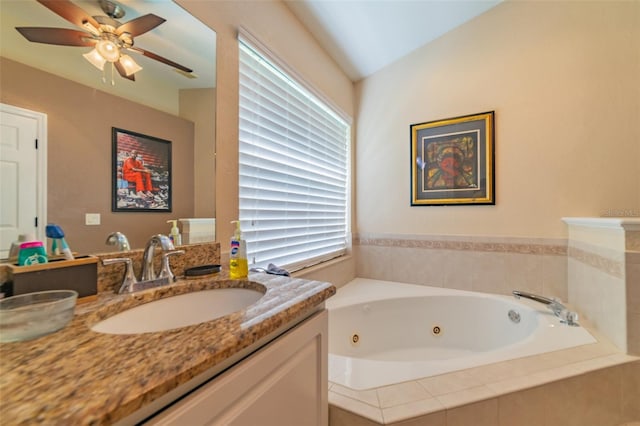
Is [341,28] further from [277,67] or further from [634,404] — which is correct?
[634,404]

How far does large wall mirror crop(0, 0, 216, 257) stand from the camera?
0.69 m

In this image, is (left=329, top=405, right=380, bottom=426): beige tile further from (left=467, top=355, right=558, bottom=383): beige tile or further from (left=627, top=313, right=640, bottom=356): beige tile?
(left=627, top=313, right=640, bottom=356): beige tile

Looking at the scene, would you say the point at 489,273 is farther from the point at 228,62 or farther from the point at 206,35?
the point at 206,35

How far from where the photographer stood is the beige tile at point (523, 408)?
3.24 feet

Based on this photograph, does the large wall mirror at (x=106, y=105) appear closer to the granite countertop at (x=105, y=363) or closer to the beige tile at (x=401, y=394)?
the granite countertop at (x=105, y=363)

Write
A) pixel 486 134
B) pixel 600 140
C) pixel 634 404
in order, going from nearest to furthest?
pixel 634 404
pixel 600 140
pixel 486 134

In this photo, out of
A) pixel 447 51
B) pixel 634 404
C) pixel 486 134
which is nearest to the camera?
pixel 634 404

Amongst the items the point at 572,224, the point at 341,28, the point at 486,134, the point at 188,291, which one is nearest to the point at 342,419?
the point at 188,291

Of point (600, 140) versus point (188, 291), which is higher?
point (600, 140)

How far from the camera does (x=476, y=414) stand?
3.12ft

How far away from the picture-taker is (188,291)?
894 mm

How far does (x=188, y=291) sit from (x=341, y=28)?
1.97m

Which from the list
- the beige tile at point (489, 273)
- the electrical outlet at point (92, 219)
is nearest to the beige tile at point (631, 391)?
the beige tile at point (489, 273)

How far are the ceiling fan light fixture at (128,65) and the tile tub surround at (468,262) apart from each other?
2.10 m
